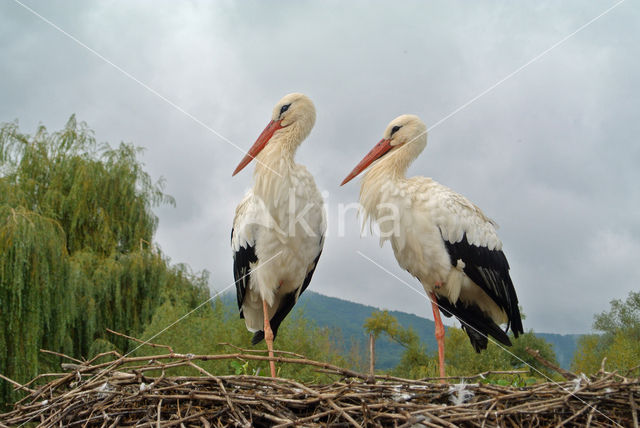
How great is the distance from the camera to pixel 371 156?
12.3 ft

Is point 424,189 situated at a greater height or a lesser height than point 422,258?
greater

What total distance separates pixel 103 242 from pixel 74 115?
2764mm

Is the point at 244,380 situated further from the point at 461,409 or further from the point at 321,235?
the point at 321,235

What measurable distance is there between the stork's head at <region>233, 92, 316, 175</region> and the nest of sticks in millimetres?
1732

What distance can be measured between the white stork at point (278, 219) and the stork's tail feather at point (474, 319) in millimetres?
866

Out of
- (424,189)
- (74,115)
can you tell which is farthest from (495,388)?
(74,115)

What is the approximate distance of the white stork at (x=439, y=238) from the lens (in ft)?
11.0

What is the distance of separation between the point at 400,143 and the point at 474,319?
1192mm

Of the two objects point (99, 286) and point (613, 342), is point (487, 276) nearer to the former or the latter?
point (99, 286)

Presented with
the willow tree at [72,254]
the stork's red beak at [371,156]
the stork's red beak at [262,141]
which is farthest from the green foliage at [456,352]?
the stork's red beak at [262,141]

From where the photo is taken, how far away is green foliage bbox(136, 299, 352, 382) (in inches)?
326

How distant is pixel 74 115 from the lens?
1048cm

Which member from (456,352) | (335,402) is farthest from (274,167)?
(456,352)

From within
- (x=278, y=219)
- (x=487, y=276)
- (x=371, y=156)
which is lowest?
(x=487, y=276)
